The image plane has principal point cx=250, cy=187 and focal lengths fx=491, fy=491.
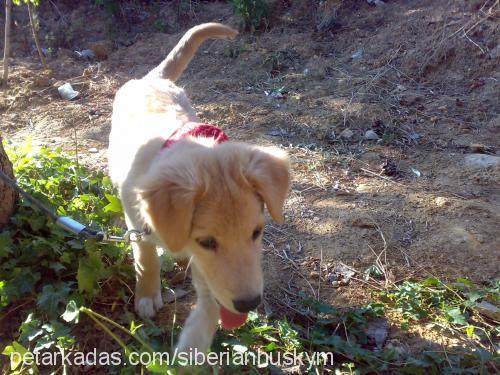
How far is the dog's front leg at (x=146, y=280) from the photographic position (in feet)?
8.80

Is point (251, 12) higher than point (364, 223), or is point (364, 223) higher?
point (251, 12)

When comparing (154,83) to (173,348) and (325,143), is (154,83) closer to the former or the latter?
(325,143)

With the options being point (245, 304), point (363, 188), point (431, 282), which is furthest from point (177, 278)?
point (363, 188)

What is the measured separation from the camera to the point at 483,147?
424 cm

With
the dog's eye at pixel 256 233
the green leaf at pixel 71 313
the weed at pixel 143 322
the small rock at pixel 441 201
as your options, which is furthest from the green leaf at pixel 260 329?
the small rock at pixel 441 201

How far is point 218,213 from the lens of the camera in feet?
7.07

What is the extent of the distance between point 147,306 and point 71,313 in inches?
20.1

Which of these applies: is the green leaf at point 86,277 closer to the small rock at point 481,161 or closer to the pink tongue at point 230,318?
the pink tongue at point 230,318

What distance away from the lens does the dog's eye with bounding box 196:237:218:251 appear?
7.20 feet

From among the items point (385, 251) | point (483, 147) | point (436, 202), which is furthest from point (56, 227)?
point (483, 147)

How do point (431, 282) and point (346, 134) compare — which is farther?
point (346, 134)

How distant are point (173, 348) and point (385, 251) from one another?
1547mm

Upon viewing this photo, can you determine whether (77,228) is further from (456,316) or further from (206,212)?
(456,316)

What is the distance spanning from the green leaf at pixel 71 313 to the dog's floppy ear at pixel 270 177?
102cm
